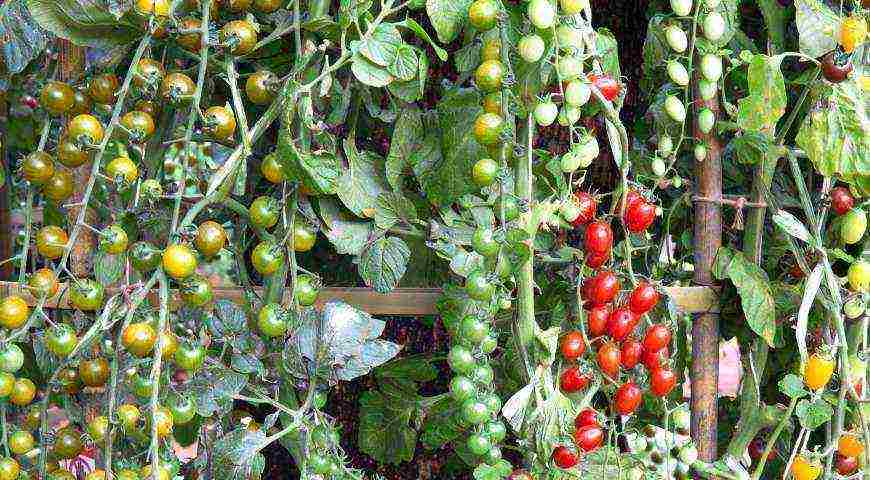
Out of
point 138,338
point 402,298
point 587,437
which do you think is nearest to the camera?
point 138,338

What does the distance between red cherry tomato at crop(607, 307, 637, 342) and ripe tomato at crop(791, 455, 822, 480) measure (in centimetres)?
23

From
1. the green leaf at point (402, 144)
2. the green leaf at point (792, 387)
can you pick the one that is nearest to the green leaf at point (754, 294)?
the green leaf at point (792, 387)

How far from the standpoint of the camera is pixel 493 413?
824 millimetres

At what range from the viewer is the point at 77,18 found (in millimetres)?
833

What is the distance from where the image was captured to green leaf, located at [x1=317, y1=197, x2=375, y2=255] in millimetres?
890

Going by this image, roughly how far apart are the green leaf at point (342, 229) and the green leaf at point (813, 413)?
0.48 m

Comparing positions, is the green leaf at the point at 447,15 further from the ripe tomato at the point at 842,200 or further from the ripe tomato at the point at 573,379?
the ripe tomato at the point at 842,200

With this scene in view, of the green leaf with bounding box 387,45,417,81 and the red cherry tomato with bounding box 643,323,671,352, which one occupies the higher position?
the green leaf with bounding box 387,45,417,81

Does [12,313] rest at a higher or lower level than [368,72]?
lower

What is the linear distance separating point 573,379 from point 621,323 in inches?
2.9

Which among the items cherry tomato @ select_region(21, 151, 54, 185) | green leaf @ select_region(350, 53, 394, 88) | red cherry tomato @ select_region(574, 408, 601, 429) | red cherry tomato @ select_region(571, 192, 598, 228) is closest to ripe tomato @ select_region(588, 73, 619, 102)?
red cherry tomato @ select_region(571, 192, 598, 228)

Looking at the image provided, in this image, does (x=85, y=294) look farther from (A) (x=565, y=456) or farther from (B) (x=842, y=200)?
(B) (x=842, y=200)

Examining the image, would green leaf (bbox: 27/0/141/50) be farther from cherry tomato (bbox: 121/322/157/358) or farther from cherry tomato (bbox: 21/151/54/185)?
cherry tomato (bbox: 121/322/157/358)

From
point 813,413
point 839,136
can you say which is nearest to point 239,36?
point 839,136
